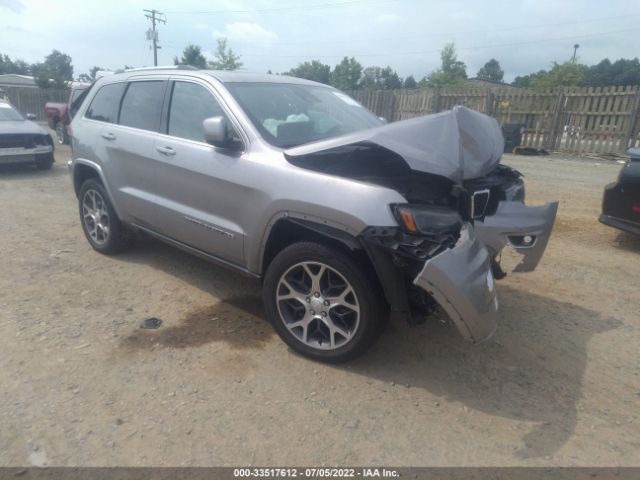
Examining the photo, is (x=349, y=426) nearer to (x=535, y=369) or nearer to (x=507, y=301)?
(x=535, y=369)

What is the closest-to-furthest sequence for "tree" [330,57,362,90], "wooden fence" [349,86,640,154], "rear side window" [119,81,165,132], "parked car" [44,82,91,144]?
1. "rear side window" [119,81,165,132]
2. "wooden fence" [349,86,640,154]
3. "parked car" [44,82,91,144]
4. "tree" [330,57,362,90]

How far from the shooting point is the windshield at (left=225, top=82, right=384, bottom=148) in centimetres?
357

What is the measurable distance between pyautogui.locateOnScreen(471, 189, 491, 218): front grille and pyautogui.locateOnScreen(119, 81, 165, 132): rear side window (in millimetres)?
2789

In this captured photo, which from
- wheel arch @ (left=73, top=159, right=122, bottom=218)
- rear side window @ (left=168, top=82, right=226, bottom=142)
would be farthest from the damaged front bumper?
wheel arch @ (left=73, top=159, right=122, bottom=218)

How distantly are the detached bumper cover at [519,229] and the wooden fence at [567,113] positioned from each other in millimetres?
12639

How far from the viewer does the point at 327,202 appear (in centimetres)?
292

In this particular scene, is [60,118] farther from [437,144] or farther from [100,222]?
[437,144]

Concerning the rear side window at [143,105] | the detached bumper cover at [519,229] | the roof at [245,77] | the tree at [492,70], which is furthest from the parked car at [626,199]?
the tree at [492,70]

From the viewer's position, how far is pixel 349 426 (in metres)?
2.63

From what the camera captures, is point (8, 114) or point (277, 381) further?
point (8, 114)

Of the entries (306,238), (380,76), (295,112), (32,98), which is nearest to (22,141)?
(295,112)

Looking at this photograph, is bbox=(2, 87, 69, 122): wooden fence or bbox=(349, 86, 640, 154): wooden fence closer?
bbox=(349, 86, 640, 154): wooden fence

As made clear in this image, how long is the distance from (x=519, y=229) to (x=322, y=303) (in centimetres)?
151

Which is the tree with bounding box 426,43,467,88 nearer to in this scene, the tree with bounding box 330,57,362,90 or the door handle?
the tree with bounding box 330,57,362,90
